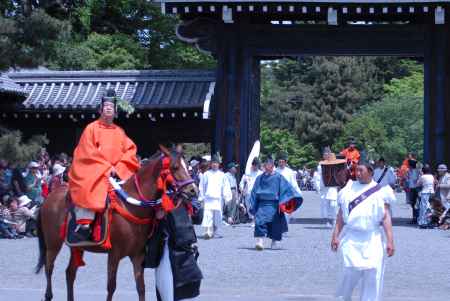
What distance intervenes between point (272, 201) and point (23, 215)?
6.17 m

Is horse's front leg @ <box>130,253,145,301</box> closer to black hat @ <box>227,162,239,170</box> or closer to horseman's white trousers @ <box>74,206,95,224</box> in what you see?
horseman's white trousers @ <box>74,206,95,224</box>

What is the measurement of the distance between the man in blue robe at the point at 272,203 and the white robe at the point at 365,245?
8.05m

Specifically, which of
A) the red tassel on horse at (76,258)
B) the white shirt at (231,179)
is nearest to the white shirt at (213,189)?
the white shirt at (231,179)

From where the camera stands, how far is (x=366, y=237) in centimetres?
970

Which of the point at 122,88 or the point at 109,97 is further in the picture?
the point at 122,88

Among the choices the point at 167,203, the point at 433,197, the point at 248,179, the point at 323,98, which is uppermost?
the point at 323,98

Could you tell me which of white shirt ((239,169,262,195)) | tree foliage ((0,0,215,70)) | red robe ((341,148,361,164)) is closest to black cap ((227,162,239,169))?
white shirt ((239,169,262,195))

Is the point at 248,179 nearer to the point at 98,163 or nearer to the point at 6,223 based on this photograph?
the point at 6,223

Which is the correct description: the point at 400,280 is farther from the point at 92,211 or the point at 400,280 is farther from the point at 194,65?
the point at 194,65

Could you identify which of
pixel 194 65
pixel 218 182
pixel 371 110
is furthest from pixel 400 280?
pixel 371 110

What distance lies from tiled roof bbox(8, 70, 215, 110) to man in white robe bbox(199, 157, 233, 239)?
12.6 feet

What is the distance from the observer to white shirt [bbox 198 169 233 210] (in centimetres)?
2152

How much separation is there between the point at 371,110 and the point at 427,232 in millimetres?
44405

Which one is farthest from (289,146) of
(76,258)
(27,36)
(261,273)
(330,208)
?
(76,258)
